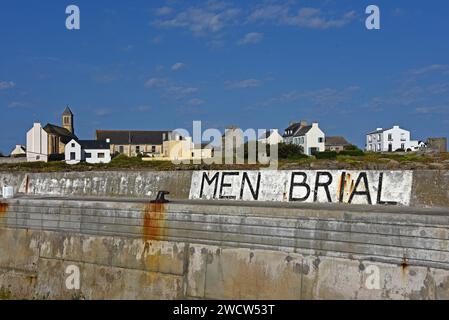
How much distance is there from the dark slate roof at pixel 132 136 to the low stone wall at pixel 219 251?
89967mm

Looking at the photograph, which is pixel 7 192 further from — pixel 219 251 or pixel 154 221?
pixel 219 251

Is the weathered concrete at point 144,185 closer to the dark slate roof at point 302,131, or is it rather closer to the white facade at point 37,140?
the dark slate roof at point 302,131

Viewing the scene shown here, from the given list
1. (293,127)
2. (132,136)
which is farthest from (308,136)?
(132,136)

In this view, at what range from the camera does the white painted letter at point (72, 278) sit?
8.78 meters

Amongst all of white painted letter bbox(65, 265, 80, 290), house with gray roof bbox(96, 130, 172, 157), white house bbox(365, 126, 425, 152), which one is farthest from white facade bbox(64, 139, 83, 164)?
white painted letter bbox(65, 265, 80, 290)

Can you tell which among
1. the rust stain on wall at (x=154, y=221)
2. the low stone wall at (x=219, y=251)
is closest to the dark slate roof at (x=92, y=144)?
the low stone wall at (x=219, y=251)

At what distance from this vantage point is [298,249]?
6.66 meters

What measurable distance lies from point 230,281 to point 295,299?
1.05m

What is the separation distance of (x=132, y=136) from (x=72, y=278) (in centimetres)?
9427

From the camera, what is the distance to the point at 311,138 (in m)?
80.4

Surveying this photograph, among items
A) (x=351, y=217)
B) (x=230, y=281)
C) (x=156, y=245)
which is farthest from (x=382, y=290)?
(x=156, y=245)

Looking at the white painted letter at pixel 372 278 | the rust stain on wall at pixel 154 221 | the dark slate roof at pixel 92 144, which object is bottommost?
the white painted letter at pixel 372 278

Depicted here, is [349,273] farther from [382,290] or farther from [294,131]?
[294,131]
